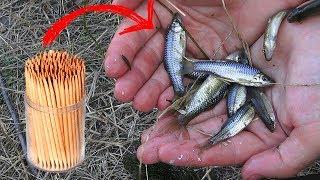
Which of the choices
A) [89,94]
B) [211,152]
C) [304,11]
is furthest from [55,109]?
[304,11]

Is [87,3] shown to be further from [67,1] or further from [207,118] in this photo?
[207,118]

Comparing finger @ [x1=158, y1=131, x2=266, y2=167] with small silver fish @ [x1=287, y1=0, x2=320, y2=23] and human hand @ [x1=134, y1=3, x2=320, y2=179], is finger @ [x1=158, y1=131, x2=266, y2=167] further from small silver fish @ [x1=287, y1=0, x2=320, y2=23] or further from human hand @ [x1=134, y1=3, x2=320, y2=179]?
small silver fish @ [x1=287, y1=0, x2=320, y2=23]

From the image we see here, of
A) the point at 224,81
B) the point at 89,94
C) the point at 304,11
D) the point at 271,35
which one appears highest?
the point at 304,11

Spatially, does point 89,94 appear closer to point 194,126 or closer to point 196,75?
point 196,75

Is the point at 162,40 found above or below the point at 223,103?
above

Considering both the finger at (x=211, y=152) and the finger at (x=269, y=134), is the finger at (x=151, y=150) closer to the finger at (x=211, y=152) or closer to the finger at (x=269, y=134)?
the finger at (x=211, y=152)

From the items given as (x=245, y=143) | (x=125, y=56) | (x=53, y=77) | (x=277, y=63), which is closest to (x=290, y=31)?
(x=277, y=63)

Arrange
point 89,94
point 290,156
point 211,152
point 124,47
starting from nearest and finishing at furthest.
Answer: point 290,156 → point 211,152 → point 124,47 → point 89,94

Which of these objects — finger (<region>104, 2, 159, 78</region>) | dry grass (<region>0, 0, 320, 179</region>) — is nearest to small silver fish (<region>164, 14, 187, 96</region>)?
finger (<region>104, 2, 159, 78</region>)
